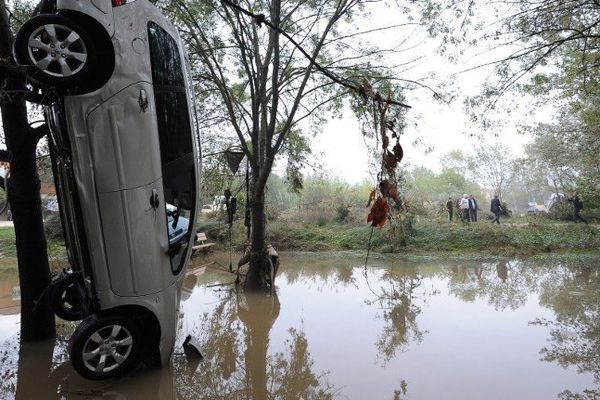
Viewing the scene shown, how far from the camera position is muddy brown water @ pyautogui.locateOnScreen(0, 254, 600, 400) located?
4.36 metres

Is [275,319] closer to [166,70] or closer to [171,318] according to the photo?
[171,318]

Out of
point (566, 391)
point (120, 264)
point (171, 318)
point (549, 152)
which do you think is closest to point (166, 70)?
point (120, 264)

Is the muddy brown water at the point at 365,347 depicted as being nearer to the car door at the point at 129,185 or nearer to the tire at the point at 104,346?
the tire at the point at 104,346

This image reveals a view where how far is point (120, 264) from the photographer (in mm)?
3951

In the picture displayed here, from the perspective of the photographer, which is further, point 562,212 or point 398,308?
point 562,212

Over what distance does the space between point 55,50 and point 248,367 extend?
4.10 m

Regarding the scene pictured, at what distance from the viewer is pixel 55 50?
354cm

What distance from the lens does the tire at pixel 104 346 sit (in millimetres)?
3848

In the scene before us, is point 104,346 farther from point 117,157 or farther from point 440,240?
point 440,240

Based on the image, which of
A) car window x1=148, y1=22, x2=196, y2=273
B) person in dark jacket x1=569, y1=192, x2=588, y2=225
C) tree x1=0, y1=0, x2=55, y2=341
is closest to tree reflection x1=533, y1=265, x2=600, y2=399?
car window x1=148, y1=22, x2=196, y2=273

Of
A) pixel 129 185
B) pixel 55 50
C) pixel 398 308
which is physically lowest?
pixel 398 308

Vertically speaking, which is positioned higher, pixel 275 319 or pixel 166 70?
pixel 166 70

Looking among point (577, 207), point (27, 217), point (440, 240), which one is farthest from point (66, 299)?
point (577, 207)

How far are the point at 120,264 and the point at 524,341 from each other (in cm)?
571
